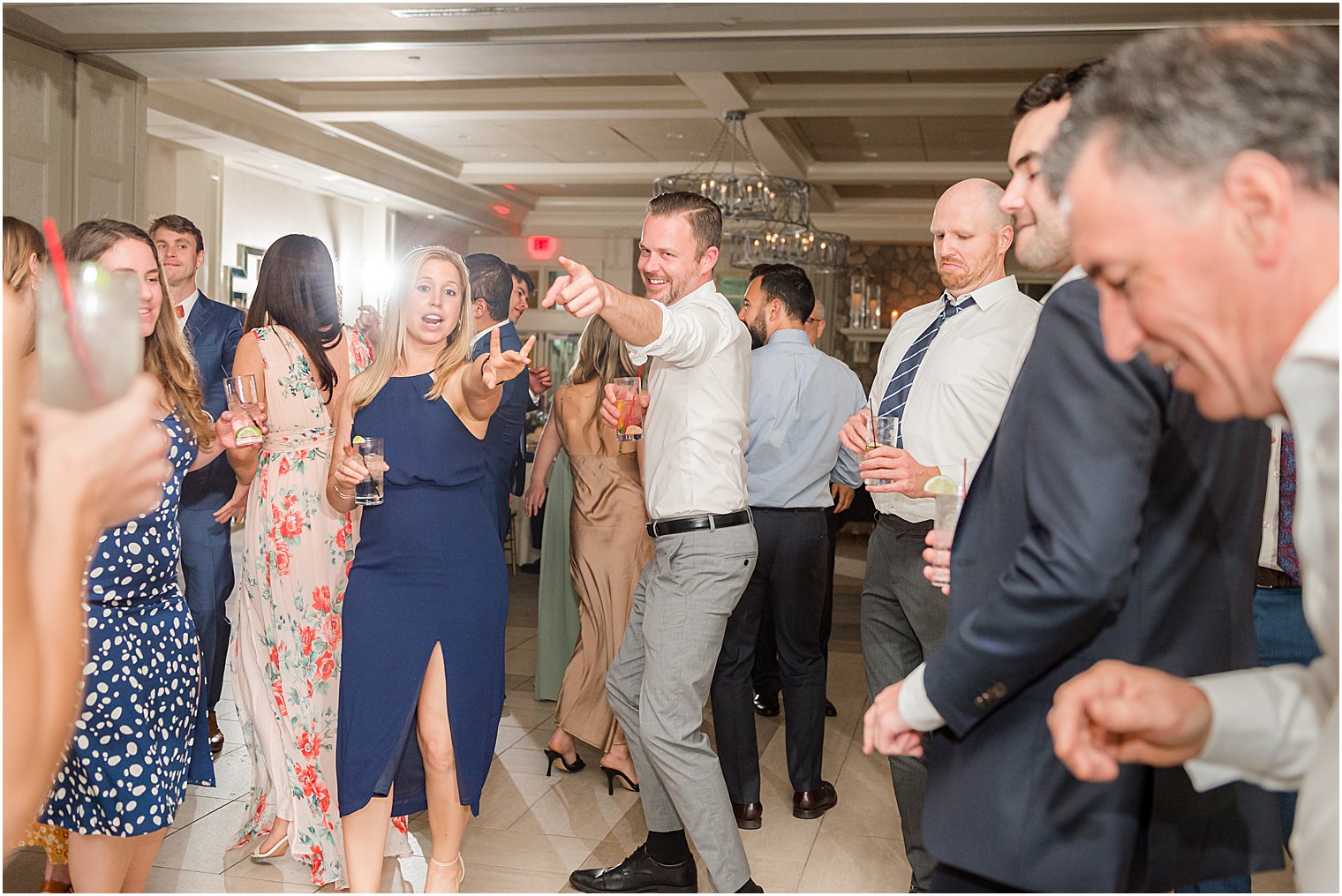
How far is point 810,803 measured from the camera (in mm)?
3617

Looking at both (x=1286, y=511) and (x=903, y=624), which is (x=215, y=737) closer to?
(x=903, y=624)

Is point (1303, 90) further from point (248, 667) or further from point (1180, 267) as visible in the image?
point (248, 667)

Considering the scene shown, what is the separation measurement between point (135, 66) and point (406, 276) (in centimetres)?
312

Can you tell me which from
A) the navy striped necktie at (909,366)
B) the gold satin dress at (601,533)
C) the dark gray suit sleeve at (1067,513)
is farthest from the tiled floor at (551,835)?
the dark gray suit sleeve at (1067,513)

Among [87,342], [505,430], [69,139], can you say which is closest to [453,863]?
[505,430]

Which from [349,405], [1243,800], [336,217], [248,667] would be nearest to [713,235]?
[349,405]

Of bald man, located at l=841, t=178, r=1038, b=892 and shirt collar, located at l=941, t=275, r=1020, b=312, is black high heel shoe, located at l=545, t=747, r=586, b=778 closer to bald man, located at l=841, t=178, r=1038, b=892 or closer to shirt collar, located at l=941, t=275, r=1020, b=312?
bald man, located at l=841, t=178, r=1038, b=892

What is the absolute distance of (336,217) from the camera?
1172 centimetres

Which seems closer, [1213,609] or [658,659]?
[1213,609]

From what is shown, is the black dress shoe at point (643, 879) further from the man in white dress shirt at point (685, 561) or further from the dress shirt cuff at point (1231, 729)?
the dress shirt cuff at point (1231, 729)

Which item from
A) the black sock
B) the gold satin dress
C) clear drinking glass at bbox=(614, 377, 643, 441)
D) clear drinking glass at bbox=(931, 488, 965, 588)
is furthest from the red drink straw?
the gold satin dress

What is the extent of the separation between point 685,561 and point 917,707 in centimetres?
145

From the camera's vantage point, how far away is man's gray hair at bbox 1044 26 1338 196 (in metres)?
0.87

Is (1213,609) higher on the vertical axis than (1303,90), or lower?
lower
